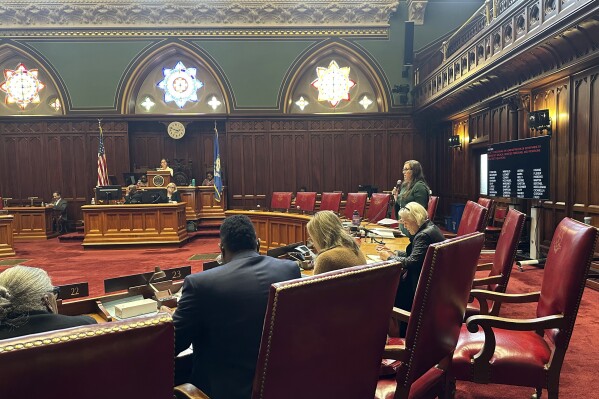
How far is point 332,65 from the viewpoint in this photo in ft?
39.1

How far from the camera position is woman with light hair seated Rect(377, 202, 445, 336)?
2.70 m

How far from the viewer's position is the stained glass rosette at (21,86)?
1153 cm

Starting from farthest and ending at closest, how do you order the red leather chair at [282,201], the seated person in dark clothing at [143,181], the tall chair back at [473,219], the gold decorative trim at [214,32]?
the gold decorative trim at [214,32], the seated person in dark clothing at [143,181], the red leather chair at [282,201], the tall chair back at [473,219]

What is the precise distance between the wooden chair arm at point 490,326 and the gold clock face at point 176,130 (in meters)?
10.9

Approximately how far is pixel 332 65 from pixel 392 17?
199cm

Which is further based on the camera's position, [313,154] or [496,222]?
[313,154]

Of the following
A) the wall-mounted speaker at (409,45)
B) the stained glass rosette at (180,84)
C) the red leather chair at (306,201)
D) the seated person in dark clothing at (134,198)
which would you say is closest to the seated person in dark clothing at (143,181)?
the seated person in dark clothing at (134,198)

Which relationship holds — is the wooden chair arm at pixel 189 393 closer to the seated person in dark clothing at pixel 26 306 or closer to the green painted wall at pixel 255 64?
the seated person in dark clothing at pixel 26 306

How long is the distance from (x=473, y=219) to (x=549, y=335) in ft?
5.38

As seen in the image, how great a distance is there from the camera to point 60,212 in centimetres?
1090

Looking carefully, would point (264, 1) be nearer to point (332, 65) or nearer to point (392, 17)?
point (332, 65)

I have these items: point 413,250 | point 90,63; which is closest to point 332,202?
point 413,250

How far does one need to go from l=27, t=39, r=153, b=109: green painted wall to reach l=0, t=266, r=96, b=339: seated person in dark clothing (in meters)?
11.1

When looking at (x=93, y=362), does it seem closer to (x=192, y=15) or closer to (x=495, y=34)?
(x=495, y=34)
